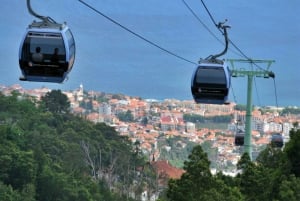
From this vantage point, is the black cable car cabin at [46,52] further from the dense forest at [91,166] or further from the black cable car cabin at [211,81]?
the dense forest at [91,166]

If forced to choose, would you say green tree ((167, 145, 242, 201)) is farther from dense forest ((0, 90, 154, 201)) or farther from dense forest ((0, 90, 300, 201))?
dense forest ((0, 90, 154, 201))

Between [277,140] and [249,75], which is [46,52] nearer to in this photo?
[277,140]

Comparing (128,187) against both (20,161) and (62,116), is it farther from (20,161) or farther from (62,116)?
(20,161)

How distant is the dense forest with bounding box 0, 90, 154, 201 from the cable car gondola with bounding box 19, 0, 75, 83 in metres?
36.0

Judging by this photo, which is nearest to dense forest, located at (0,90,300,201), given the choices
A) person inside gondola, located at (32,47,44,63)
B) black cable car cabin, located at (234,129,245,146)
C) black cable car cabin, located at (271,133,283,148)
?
black cable car cabin, located at (271,133,283,148)

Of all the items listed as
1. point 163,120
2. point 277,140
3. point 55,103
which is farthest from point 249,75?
point 163,120

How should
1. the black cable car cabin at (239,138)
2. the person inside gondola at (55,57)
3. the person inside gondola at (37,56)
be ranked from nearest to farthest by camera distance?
the person inside gondola at (55,57) < the person inside gondola at (37,56) < the black cable car cabin at (239,138)

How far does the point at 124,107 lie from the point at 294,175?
121 meters

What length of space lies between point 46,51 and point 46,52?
5 centimetres

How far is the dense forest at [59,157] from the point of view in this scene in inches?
1998

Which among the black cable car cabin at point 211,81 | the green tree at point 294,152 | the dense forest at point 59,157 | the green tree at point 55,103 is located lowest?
the dense forest at point 59,157

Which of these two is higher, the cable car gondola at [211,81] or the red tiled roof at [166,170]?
the cable car gondola at [211,81]

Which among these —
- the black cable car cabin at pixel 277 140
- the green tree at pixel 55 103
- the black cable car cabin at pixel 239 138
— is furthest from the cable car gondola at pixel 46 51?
the green tree at pixel 55 103

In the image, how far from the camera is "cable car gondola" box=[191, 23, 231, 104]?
1477cm
